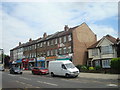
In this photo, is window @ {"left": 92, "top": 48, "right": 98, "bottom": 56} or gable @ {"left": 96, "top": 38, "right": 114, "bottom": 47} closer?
gable @ {"left": 96, "top": 38, "right": 114, "bottom": 47}

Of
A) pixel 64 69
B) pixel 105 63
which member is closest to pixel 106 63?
pixel 105 63

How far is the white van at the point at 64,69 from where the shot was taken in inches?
889

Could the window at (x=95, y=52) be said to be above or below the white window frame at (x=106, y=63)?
above

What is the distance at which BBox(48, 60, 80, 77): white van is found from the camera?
2258 centimetres

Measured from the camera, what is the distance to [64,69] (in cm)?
2344

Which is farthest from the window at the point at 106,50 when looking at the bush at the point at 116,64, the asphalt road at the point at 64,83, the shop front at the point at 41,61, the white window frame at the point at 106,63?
the shop front at the point at 41,61

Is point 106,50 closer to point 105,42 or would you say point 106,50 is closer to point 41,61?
point 105,42

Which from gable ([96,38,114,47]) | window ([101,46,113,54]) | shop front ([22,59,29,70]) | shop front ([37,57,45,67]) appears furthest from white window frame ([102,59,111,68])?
shop front ([22,59,29,70])

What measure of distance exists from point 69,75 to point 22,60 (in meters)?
46.7

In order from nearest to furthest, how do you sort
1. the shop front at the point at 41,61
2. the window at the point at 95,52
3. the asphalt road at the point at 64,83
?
the asphalt road at the point at 64,83
the window at the point at 95,52
the shop front at the point at 41,61

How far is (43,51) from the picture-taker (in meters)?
54.5

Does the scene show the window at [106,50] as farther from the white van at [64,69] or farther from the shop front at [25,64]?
the shop front at [25,64]

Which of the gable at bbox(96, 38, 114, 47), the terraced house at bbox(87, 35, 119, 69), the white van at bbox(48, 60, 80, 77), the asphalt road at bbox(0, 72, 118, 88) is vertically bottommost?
the asphalt road at bbox(0, 72, 118, 88)

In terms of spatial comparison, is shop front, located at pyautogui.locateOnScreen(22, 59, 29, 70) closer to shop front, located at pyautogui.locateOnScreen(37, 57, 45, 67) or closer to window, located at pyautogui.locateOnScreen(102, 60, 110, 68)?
shop front, located at pyautogui.locateOnScreen(37, 57, 45, 67)
